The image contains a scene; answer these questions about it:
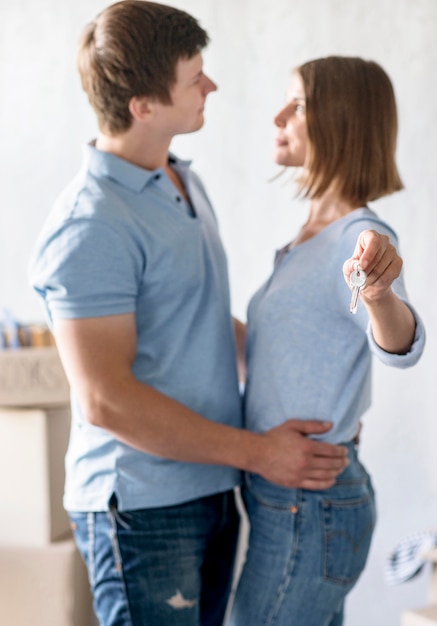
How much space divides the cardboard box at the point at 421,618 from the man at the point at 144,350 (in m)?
0.39

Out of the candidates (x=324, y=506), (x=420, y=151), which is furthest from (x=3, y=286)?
(x=324, y=506)

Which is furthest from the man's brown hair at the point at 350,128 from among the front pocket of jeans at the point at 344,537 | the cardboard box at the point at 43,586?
the cardboard box at the point at 43,586

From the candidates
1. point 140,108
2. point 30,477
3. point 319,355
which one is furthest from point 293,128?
point 30,477

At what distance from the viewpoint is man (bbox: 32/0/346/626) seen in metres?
1.18

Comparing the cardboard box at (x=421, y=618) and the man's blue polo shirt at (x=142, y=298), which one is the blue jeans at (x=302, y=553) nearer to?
the man's blue polo shirt at (x=142, y=298)

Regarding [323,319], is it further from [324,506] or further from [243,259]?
[243,259]

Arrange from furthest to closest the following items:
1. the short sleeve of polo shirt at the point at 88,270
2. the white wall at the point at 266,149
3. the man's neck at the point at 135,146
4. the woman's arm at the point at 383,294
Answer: the white wall at the point at 266,149 < the man's neck at the point at 135,146 < the short sleeve of polo shirt at the point at 88,270 < the woman's arm at the point at 383,294

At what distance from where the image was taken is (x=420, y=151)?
6.47 ft

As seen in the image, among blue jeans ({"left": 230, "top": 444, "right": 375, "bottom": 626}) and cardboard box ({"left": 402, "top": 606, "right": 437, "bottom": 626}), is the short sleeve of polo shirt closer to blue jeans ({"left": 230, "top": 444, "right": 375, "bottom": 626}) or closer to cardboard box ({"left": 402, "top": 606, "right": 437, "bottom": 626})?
blue jeans ({"left": 230, "top": 444, "right": 375, "bottom": 626})

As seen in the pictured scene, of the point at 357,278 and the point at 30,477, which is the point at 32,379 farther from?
the point at 357,278

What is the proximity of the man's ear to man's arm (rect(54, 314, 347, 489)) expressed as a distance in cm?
26

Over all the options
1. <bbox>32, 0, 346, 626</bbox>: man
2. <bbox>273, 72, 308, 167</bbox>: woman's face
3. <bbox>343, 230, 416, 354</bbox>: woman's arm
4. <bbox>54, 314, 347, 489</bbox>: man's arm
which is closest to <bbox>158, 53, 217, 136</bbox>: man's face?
<bbox>32, 0, 346, 626</bbox>: man

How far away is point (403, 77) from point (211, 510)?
1.08 metres

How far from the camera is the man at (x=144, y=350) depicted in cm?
118
